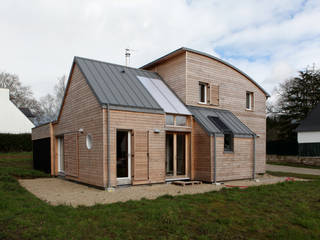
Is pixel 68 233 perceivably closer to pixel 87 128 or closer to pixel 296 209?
pixel 296 209

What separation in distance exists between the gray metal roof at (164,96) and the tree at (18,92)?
31.5 metres

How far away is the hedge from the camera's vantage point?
2300 cm

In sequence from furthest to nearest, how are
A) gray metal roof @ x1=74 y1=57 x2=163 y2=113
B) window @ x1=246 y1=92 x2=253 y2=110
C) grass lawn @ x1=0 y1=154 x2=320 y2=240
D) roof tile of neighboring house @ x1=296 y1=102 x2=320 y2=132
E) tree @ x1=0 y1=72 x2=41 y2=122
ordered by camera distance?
tree @ x1=0 y1=72 x2=41 y2=122, roof tile of neighboring house @ x1=296 y1=102 x2=320 y2=132, window @ x1=246 y1=92 x2=253 y2=110, gray metal roof @ x1=74 y1=57 x2=163 y2=113, grass lawn @ x1=0 y1=154 x2=320 y2=240

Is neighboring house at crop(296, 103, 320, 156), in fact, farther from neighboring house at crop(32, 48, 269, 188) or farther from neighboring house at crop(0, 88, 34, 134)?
neighboring house at crop(0, 88, 34, 134)

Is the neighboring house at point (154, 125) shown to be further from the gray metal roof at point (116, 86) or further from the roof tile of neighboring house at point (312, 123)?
the roof tile of neighboring house at point (312, 123)

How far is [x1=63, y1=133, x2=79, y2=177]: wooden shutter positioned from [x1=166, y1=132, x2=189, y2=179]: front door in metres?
3.91

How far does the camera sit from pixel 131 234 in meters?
4.90

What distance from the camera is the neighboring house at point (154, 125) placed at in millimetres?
10320

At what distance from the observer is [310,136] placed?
2523 cm

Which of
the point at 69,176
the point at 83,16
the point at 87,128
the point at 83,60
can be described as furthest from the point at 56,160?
the point at 83,16

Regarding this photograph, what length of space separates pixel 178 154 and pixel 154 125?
2.15 metres

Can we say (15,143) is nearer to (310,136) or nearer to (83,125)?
(83,125)

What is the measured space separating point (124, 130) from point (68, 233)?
5859mm

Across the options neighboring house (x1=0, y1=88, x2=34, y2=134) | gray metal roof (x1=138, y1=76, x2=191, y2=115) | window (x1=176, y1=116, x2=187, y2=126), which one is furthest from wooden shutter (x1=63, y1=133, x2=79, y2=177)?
neighboring house (x1=0, y1=88, x2=34, y2=134)
